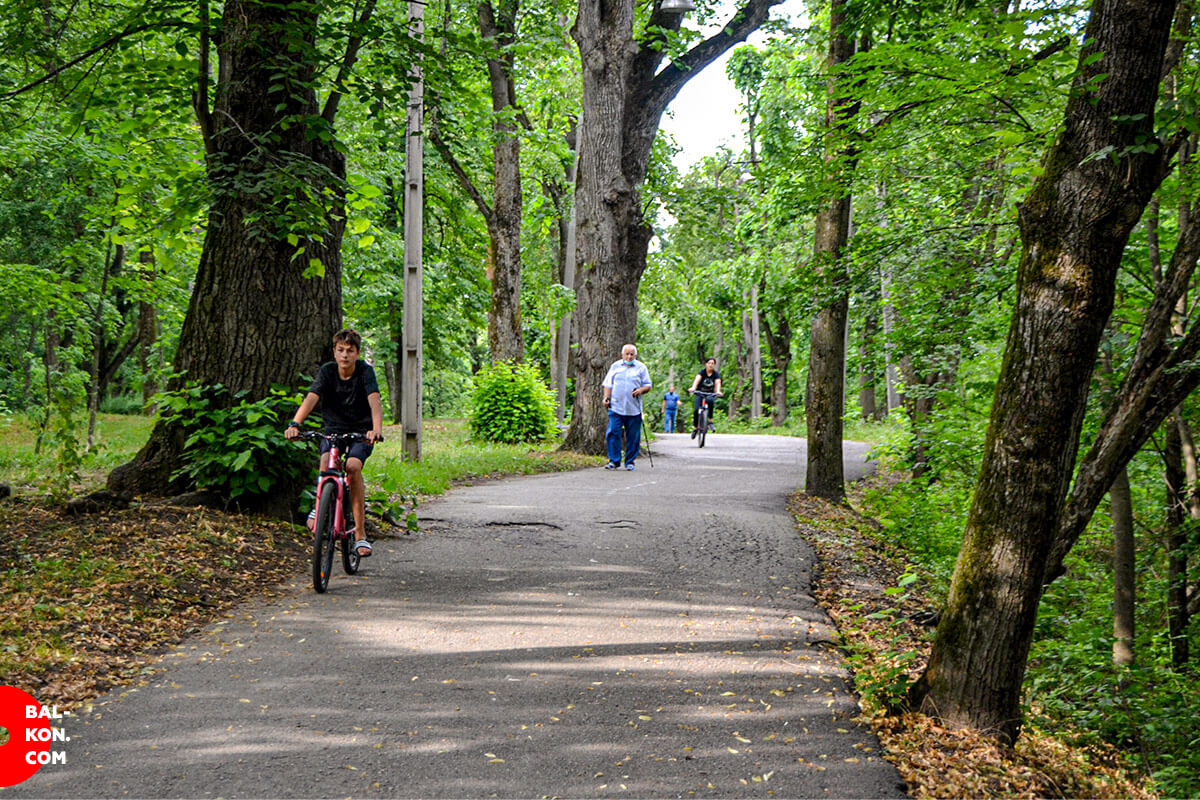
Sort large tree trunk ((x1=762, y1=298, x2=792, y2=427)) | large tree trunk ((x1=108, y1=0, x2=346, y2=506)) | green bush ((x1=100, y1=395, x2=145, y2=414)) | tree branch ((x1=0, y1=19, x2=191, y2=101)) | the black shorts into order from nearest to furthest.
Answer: the black shorts
tree branch ((x1=0, y1=19, x2=191, y2=101))
large tree trunk ((x1=108, y1=0, x2=346, y2=506))
green bush ((x1=100, y1=395, x2=145, y2=414))
large tree trunk ((x1=762, y1=298, x2=792, y2=427))

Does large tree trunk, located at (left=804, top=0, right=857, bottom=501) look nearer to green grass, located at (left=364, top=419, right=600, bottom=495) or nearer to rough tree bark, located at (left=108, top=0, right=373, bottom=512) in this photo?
green grass, located at (left=364, top=419, right=600, bottom=495)

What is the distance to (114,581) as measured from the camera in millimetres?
6402

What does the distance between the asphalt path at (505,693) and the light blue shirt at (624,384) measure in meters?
7.33

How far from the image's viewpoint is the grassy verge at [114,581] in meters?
5.11

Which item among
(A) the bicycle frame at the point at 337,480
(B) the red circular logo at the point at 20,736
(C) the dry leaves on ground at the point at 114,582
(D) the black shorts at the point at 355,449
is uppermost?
(D) the black shorts at the point at 355,449

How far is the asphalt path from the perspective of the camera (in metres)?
3.84

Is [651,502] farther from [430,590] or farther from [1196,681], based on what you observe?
[1196,681]

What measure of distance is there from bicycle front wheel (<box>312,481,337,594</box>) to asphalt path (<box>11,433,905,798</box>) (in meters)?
0.15

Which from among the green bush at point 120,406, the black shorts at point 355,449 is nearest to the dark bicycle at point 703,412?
the black shorts at point 355,449

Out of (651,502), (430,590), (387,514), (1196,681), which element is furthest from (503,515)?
(1196,681)

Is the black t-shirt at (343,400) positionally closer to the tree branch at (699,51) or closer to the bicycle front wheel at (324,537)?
the bicycle front wheel at (324,537)

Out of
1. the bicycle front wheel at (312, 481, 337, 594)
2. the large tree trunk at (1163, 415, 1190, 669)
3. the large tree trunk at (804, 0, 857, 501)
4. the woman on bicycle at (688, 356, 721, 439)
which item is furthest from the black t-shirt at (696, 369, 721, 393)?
the bicycle front wheel at (312, 481, 337, 594)

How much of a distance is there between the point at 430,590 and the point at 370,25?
5.09 metres

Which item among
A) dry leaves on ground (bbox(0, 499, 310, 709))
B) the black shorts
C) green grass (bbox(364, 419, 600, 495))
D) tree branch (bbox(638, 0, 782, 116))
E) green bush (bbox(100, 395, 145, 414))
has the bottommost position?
dry leaves on ground (bbox(0, 499, 310, 709))
